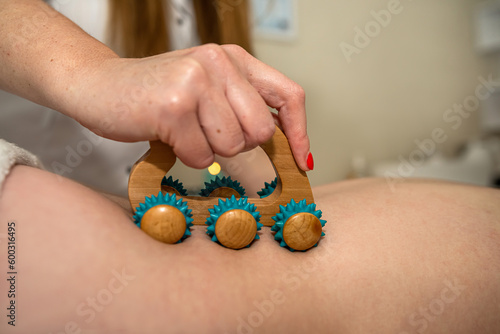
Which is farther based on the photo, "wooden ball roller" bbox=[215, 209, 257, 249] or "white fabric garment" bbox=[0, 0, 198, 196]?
"white fabric garment" bbox=[0, 0, 198, 196]

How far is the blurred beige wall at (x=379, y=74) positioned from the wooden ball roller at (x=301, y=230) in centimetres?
149

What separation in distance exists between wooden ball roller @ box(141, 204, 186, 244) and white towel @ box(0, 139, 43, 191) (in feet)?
0.48

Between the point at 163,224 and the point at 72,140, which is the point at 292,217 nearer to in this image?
the point at 163,224

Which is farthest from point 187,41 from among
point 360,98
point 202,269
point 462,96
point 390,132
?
point 462,96

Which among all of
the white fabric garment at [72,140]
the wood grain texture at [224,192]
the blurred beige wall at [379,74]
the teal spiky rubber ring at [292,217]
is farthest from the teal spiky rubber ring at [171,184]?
the blurred beige wall at [379,74]

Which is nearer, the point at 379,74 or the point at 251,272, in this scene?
the point at 251,272

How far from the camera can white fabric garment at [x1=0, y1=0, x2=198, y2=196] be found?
3.10ft

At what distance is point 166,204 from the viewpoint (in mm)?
450

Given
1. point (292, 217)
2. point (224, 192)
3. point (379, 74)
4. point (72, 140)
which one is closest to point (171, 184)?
point (224, 192)

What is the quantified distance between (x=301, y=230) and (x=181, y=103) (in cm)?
21

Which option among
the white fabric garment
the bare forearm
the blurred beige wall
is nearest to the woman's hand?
the bare forearm

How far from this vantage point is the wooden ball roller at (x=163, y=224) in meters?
0.43

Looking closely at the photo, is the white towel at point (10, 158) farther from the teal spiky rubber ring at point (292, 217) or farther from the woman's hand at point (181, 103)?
the teal spiky rubber ring at point (292, 217)

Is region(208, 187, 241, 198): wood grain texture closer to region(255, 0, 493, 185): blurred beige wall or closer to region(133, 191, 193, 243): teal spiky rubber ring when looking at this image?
region(133, 191, 193, 243): teal spiky rubber ring
